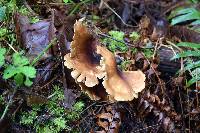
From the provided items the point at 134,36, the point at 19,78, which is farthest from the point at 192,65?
the point at 19,78

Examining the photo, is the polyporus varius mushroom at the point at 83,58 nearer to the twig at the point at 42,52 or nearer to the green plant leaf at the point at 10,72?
the twig at the point at 42,52

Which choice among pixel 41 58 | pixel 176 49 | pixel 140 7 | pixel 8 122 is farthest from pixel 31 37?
pixel 140 7

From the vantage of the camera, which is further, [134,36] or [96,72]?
[134,36]

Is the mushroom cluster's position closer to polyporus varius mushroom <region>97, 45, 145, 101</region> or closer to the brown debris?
polyporus varius mushroom <region>97, 45, 145, 101</region>

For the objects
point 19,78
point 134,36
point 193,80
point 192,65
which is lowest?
point 193,80

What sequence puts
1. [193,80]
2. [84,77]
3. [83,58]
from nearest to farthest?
[84,77]
[83,58]
[193,80]

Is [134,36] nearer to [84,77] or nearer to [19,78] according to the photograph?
[84,77]

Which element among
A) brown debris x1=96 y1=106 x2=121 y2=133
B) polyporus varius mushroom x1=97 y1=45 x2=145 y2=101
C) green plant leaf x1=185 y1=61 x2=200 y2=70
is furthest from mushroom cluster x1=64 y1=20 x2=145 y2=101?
green plant leaf x1=185 y1=61 x2=200 y2=70
